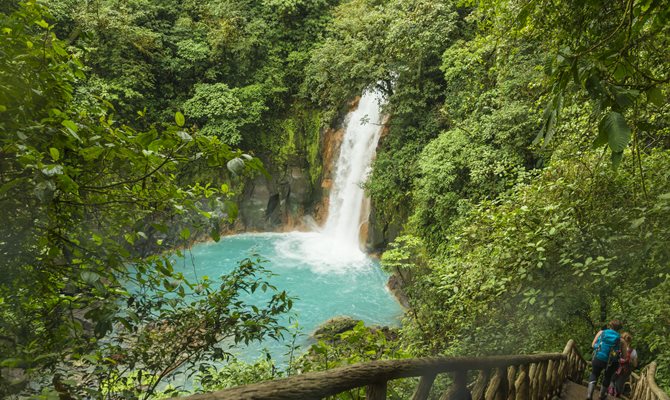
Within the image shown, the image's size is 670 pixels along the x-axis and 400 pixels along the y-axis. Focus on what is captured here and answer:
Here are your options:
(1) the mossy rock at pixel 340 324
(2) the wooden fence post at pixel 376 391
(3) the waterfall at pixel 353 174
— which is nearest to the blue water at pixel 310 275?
(1) the mossy rock at pixel 340 324

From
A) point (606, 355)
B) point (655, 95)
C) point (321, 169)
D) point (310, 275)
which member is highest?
point (321, 169)

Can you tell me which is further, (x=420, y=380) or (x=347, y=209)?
(x=347, y=209)

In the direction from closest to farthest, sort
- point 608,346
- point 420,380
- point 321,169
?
1. point 420,380
2. point 608,346
3. point 321,169

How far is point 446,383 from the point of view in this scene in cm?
575

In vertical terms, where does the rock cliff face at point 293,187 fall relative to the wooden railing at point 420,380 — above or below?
above

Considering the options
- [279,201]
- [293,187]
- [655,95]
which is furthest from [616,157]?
[279,201]

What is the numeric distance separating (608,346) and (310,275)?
37.5ft

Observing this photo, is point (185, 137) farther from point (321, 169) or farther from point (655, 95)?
point (321, 169)

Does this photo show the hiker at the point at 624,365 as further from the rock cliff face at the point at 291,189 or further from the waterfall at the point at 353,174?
the rock cliff face at the point at 291,189

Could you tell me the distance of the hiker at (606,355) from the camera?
5.43 meters

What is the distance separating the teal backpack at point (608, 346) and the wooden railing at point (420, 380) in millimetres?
1853

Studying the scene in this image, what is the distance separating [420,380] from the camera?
75.7 inches

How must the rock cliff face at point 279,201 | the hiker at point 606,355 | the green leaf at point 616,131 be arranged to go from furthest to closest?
the rock cliff face at point 279,201, the hiker at point 606,355, the green leaf at point 616,131

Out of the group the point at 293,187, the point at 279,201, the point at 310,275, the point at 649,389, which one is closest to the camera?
the point at 649,389
